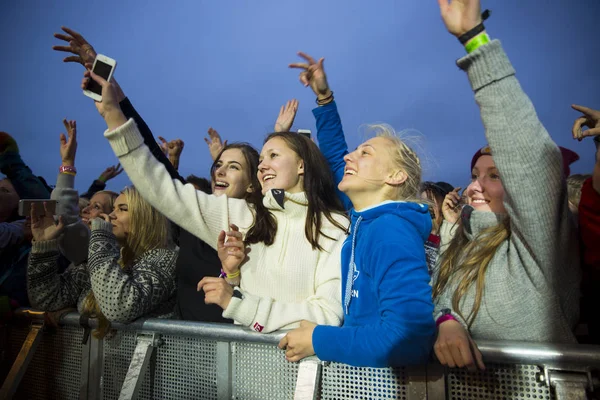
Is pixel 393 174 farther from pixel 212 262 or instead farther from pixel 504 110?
pixel 212 262

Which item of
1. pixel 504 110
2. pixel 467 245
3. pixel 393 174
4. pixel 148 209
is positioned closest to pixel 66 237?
pixel 148 209

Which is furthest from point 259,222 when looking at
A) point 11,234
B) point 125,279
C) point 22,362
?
point 11,234

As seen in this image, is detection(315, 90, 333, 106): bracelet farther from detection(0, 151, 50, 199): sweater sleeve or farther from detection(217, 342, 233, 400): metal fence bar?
detection(0, 151, 50, 199): sweater sleeve

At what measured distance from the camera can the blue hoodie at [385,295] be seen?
4.07 ft

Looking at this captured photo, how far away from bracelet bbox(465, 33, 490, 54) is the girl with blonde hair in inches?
70.9

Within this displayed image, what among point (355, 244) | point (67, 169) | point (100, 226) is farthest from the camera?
point (67, 169)

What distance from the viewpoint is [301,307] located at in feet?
5.58

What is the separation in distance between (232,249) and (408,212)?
2.73 feet

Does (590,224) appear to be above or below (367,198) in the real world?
Result: below

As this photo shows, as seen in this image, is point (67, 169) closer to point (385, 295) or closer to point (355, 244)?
point (355, 244)

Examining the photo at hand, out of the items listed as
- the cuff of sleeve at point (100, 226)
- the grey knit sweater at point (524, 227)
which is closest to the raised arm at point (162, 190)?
the cuff of sleeve at point (100, 226)

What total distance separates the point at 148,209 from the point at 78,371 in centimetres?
99

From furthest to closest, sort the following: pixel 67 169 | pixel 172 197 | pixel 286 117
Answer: pixel 67 169, pixel 286 117, pixel 172 197

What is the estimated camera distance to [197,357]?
5.75ft
